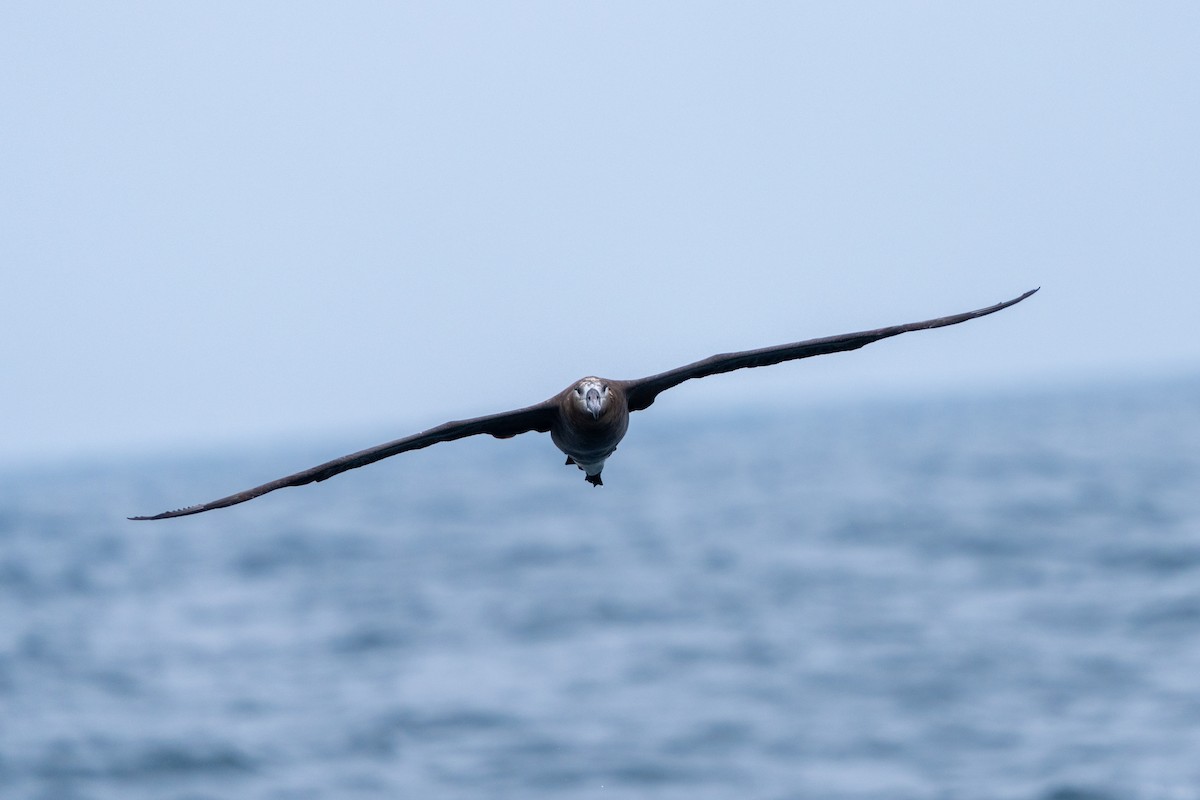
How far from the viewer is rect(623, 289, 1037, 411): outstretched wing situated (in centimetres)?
1401

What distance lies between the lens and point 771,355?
1434 centimetres

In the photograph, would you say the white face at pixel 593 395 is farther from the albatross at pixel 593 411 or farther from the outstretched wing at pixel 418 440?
the outstretched wing at pixel 418 440

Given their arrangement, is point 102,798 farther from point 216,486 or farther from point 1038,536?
point 216,486

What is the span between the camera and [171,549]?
85000 millimetres

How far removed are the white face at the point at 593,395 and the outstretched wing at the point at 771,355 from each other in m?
0.46

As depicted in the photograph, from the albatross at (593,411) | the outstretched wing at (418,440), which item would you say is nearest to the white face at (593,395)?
the albatross at (593,411)

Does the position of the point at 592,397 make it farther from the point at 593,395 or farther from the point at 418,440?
the point at 418,440

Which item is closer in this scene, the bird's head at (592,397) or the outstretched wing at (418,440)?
the outstretched wing at (418,440)

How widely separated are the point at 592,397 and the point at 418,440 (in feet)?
5.06

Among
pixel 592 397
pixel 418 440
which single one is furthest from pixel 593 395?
pixel 418 440

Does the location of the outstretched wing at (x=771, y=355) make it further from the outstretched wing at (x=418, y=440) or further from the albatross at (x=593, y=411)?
the outstretched wing at (x=418, y=440)

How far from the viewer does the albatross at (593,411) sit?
13.9m

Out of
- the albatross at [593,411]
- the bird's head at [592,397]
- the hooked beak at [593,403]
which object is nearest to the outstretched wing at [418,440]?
the albatross at [593,411]

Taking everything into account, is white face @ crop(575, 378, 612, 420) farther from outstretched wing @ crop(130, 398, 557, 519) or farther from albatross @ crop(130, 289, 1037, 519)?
outstretched wing @ crop(130, 398, 557, 519)
